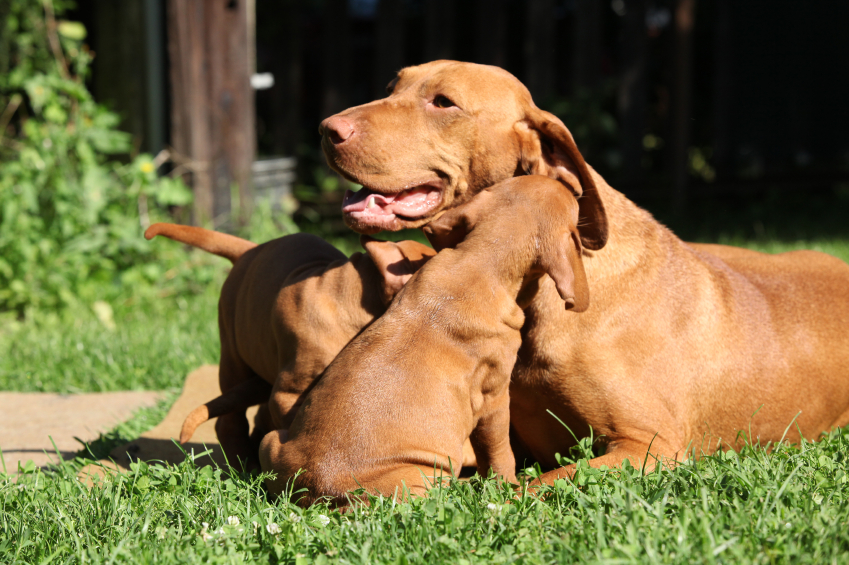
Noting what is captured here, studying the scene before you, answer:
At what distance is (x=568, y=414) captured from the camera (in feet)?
10.3

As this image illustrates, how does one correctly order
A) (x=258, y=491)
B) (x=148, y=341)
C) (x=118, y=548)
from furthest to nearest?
(x=148, y=341)
(x=258, y=491)
(x=118, y=548)

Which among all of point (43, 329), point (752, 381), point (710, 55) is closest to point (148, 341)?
point (43, 329)

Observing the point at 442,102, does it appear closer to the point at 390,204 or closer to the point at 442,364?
the point at 390,204

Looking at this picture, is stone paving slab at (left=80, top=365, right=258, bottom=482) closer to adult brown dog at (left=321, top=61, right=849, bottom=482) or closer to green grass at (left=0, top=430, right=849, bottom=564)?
green grass at (left=0, top=430, right=849, bottom=564)

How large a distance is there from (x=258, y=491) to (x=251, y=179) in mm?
4894

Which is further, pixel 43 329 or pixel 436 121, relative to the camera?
pixel 43 329

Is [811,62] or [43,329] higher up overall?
[811,62]

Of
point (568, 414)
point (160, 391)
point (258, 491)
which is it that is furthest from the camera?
point (160, 391)

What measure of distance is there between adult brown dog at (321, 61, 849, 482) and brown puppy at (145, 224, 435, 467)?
9.2 inches

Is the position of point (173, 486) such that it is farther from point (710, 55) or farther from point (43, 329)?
point (710, 55)

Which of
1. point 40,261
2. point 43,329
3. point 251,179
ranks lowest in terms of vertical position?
point 43,329

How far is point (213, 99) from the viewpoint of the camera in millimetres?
6922

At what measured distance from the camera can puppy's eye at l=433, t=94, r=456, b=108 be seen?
10.5 ft

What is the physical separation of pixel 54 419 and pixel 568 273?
118 inches
